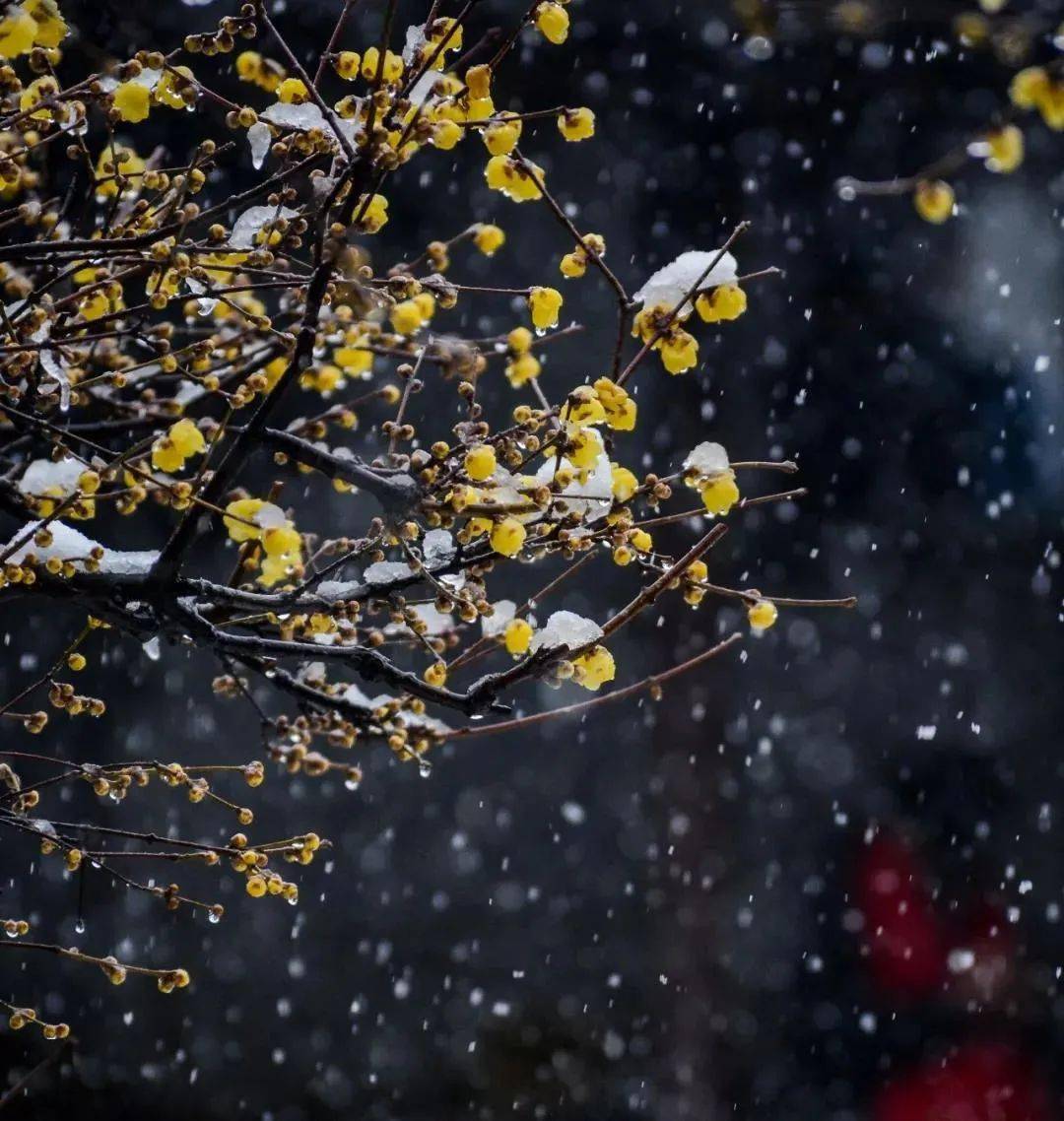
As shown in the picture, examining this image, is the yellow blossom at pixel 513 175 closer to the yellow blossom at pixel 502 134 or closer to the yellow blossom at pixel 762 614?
the yellow blossom at pixel 502 134

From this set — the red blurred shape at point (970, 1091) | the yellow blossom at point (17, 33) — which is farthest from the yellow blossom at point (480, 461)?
the red blurred shape at point (970, 1091)

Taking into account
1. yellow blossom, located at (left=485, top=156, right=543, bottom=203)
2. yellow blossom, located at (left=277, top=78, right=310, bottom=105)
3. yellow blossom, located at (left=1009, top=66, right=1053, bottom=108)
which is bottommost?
yellow blossom, located at (left=485, top=156, right=543, bottom=203)

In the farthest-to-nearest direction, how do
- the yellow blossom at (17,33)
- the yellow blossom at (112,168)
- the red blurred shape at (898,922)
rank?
the red blurred shape at (898,922) → the yellow blossom at (112,168) → the yellow blossom at (17,33)

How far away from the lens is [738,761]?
23.0ft

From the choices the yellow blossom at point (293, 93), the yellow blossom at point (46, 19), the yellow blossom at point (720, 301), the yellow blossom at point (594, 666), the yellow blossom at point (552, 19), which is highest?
the yellow blossom at point (46, 19)

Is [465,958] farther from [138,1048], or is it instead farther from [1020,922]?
[1020,922]

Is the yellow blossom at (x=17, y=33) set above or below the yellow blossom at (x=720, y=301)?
above

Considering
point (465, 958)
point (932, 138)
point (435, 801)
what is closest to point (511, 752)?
point (435, 801)

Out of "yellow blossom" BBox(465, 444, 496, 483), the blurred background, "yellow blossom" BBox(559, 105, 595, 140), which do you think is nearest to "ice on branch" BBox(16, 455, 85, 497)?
"yellow blossom" BBox(465, 444, 496, 483)

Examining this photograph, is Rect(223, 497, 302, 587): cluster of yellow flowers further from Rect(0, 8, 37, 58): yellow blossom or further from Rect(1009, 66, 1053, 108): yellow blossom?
Rect(1009, 66, 1053, 108): yellow blossom

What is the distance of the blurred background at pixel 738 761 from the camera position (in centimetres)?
620

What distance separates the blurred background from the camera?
244 inches

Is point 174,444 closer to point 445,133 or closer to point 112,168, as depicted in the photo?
point 445,133

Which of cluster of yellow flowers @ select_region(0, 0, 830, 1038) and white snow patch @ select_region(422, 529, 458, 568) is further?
white snow patch @ select_region(422, 529, 458, 568)
